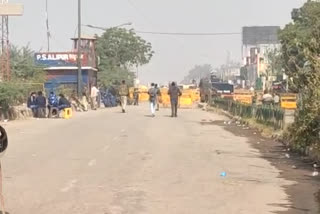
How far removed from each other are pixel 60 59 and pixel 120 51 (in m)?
29.9

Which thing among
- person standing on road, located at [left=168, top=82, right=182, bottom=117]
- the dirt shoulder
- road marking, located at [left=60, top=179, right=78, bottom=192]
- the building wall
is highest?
the building wall

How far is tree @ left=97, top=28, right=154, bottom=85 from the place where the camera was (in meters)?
95.4

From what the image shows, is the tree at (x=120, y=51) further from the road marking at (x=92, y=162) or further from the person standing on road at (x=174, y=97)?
the road marking at (x=92, y=162)

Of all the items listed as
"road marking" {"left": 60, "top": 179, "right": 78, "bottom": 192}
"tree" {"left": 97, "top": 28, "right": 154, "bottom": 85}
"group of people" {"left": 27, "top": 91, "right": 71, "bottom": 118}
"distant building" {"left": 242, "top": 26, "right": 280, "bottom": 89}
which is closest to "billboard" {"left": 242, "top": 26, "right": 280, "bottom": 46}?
"distant building" {"left": 242, "top": 26, "right": 280, "bottom": 89}

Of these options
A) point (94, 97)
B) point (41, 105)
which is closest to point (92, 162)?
point (41, 105)

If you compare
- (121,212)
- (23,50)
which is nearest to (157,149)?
(121,212)

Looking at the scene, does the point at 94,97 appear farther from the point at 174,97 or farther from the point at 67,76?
the point at 67,76

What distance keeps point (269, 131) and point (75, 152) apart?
28.3 feet

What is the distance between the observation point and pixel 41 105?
116 feet

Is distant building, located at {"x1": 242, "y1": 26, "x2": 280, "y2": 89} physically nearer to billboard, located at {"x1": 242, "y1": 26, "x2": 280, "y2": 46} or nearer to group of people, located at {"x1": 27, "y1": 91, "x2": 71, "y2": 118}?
billboard, located at {"x1": 242, "y1": 26, "x2": 280, "y2": 46}

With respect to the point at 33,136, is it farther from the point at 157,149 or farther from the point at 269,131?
the point at 269,131

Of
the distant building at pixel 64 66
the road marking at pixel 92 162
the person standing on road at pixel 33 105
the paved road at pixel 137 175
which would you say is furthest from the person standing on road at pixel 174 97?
the distant building at pixel 64 66

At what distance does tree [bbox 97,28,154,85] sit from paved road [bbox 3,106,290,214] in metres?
71.7

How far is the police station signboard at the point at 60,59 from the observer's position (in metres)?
70.5
